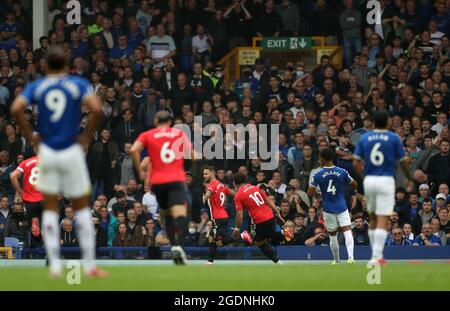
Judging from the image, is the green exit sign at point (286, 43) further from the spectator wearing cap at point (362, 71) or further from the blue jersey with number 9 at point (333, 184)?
the blue jersey with number 9 at point (333, 184)

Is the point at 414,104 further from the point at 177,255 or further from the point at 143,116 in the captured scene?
the point at 177,255

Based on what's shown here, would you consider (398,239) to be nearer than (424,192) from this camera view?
Yes

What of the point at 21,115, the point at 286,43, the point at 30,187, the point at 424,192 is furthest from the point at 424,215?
the point at 21,115

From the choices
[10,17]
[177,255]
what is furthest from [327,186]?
[10,17]

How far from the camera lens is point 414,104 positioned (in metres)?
29.9

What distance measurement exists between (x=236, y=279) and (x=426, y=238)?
10.4m

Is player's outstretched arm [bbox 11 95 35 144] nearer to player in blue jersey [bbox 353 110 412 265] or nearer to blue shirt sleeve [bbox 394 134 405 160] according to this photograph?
player in blue jersey [bbox 353 110 412 265]

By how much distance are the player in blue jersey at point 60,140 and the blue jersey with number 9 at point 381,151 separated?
5294mm

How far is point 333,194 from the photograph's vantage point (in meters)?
23.6

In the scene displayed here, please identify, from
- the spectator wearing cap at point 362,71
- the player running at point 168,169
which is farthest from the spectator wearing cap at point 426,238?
the player running at point 168,169

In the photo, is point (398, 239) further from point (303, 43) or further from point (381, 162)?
point (381, 162)

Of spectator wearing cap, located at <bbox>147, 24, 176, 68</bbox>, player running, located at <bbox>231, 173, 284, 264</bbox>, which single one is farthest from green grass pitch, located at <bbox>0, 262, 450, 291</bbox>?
spectator wearing cap, located at <bbox>147, 24, 176, 68</bbox>

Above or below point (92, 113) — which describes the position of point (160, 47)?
above
